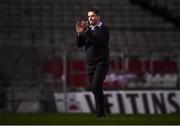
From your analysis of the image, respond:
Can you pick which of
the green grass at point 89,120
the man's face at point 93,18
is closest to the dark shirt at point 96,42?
the man's face at point 93,18

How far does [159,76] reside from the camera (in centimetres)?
1792

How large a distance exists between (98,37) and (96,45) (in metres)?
0.16

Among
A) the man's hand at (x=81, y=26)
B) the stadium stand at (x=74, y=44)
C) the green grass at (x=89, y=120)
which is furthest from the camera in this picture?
the stadium stand at (x=74, y=44)

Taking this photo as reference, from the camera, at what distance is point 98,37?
35.8 ft

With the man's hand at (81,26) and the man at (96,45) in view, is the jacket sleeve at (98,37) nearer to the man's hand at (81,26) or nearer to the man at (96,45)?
the man at (96,45)

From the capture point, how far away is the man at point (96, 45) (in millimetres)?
10961

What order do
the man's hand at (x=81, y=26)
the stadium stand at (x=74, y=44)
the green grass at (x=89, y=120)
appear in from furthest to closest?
the stadium stand at (x=74, y=44)
the man's hand at (x=81, y=26)
the green grass at (x=89, y=120)

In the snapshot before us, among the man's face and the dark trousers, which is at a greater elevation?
the man's face

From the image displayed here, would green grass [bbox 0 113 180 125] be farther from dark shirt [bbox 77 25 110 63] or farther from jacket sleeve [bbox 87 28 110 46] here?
jacket sleeve [bbox 87 28 110 46]

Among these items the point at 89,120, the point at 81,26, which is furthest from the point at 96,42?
the point at 89,120

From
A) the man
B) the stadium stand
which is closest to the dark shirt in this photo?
the man

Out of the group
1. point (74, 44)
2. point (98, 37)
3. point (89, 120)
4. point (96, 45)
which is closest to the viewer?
point (98, 37)

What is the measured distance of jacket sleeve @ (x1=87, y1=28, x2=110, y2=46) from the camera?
10.9m

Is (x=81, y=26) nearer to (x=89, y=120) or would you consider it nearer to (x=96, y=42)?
(x=96, y=42)
